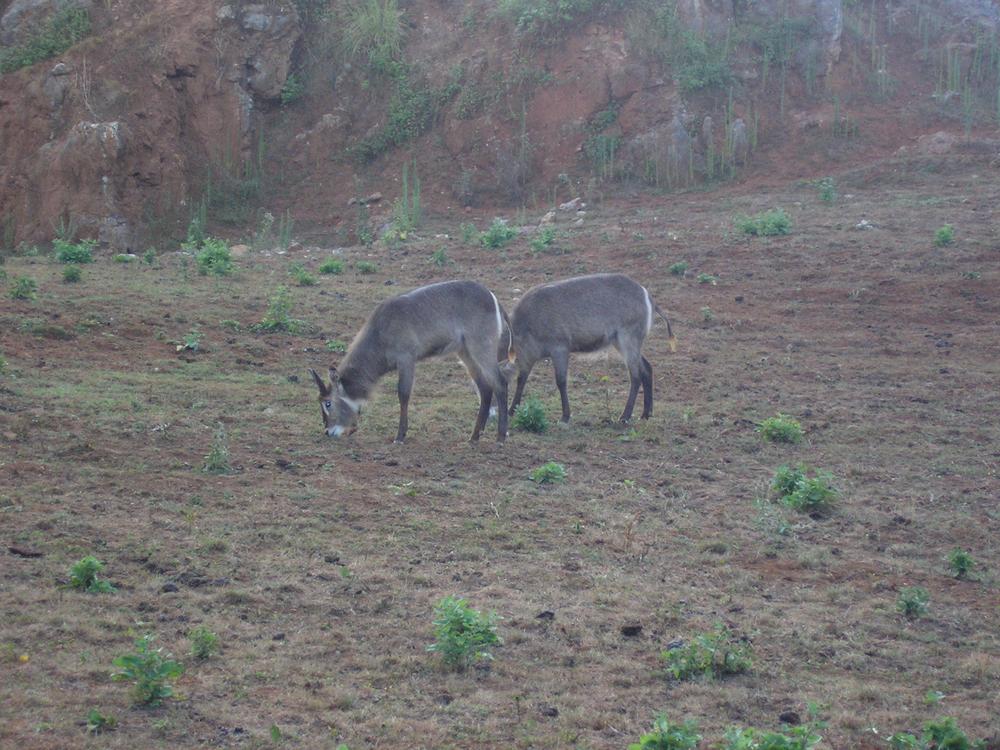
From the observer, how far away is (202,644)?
17.7 ft

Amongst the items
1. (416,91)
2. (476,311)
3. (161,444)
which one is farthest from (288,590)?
(416,91)

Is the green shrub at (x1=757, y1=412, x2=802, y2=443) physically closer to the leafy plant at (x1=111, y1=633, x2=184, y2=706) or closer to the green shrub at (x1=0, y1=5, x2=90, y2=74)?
the leafy plant at (x1=111, y1=633, x2=184, y2=706)

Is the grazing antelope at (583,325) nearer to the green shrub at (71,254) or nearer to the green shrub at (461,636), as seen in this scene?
the green shrub at (461,636)

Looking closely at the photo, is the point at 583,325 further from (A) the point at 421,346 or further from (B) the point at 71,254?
(B) the point at 71,254

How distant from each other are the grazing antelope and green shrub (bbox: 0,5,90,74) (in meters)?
16.5

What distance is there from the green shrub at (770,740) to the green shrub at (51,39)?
22.6m

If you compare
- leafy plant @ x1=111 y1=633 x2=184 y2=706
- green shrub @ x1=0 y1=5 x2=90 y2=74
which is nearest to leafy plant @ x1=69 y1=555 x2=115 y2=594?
leafy plant @ x1=111 y1=633 x2=184 y2=706

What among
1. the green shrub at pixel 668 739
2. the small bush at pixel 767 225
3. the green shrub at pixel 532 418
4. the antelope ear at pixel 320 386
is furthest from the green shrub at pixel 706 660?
the small bush at pixel 767 225

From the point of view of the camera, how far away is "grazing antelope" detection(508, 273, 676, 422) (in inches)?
425

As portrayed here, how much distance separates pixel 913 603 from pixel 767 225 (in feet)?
39.5

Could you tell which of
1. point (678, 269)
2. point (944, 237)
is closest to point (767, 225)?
point (678, 269)

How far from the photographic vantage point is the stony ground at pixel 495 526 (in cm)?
515

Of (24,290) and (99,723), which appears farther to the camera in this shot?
(24,290)

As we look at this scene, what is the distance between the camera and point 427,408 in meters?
11.1
